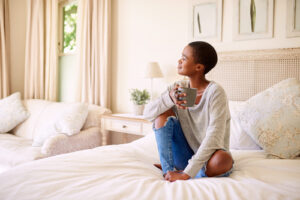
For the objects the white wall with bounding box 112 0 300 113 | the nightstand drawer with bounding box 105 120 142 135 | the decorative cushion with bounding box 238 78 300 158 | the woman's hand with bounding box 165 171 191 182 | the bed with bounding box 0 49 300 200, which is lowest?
the nightstand drawer with bounding box 105 120 142 135

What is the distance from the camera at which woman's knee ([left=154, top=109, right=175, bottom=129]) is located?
4.31 ft

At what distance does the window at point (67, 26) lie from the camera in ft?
12.1

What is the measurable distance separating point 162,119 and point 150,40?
5.96 ft

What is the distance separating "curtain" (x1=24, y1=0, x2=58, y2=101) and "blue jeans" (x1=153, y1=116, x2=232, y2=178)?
9.33ft

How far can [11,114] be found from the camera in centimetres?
294

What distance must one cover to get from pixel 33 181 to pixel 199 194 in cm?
64

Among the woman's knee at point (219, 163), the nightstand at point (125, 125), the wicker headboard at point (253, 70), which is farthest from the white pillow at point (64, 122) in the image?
the woman's knee at point (219, 163)

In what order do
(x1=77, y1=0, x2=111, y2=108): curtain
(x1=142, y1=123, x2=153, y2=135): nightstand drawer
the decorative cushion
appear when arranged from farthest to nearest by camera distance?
(x1=77, y1=0, x2=111, y2=108): curtain
(x1=142, y1=123, x2=153, y2=135): nightstand drawer
the decorative cushion

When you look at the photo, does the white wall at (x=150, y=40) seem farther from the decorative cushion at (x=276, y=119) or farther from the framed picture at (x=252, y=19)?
the decorative cushion at (x=276, y=119)

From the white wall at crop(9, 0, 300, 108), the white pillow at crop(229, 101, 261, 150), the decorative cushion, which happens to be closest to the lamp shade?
the white wall at crop(9, 0, 300, 108)

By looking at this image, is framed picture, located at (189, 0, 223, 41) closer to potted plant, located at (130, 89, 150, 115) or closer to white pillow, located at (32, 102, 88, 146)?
potted plant, located at (130, 89, 150, 115)

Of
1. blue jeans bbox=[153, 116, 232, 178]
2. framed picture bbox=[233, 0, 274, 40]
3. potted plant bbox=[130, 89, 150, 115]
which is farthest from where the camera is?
potted plant bbox=[130, 89, 150, 115]

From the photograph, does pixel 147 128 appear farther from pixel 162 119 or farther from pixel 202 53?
pixel 202 53

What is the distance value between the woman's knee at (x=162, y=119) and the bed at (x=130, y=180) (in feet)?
0.75
